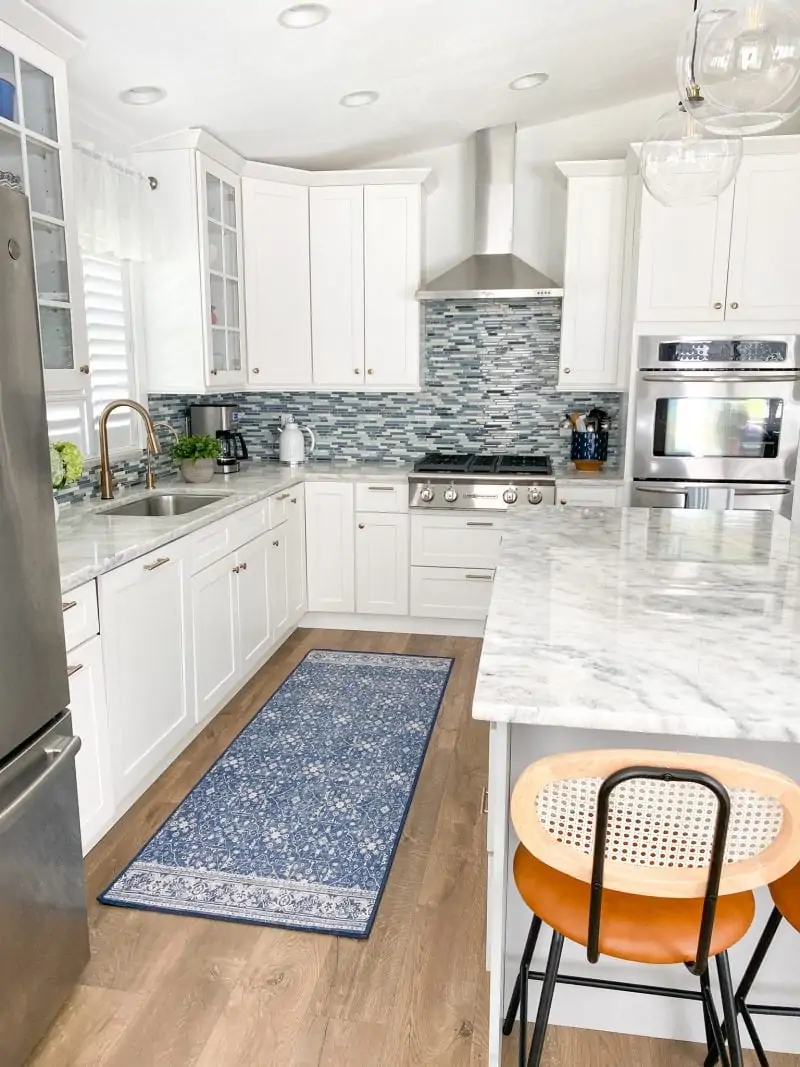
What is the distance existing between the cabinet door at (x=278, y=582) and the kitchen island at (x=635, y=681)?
1874 mm

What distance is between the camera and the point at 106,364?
12.0 ft

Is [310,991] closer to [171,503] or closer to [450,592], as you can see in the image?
[171,503]

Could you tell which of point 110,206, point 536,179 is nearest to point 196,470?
point 110,206

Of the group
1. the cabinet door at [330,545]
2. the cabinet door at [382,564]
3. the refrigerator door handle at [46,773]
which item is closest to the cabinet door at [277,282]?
the cabinet door at [330,545]

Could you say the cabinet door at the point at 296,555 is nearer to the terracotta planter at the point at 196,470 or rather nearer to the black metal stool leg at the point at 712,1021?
the terracotta planter at the point at 196,470

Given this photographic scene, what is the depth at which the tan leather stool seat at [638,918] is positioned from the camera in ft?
4.10

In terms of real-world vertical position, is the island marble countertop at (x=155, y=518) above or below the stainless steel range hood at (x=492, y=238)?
below

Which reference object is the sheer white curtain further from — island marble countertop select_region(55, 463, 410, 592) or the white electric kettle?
the white electric kettle

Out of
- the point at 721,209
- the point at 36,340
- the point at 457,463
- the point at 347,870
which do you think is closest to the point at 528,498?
the point at 457,463

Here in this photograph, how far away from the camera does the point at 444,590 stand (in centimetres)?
440

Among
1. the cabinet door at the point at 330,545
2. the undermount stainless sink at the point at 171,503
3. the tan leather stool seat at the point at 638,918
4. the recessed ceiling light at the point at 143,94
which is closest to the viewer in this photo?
the tan leather stool seat at the point at 638,918

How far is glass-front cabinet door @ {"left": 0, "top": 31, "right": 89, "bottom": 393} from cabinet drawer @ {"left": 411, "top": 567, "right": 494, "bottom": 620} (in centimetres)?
220

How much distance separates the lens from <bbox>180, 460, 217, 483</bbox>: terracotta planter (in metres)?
3.91

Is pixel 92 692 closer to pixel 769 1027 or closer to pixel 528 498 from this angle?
pixel 769 1027
